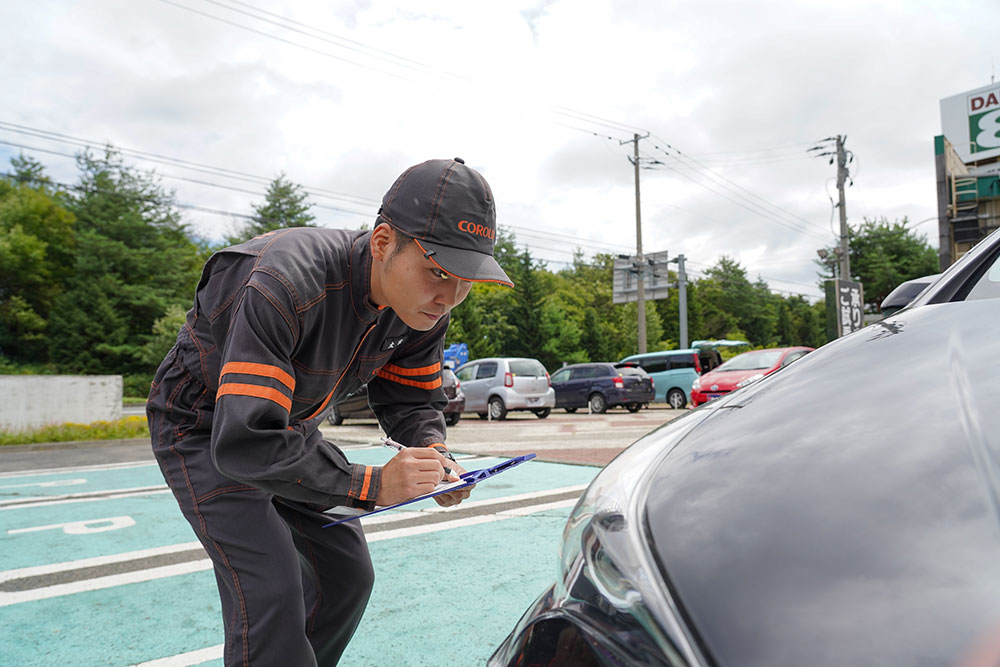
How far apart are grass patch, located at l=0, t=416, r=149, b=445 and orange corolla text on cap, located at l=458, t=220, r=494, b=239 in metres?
11.2

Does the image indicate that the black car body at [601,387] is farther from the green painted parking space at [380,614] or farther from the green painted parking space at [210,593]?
the green painted parking space at [380,614]

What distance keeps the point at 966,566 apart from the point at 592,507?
0.48m

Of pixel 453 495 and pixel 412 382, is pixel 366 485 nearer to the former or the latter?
pixel 453 495

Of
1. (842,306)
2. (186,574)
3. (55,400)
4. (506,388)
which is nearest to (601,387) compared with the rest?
(506,388)

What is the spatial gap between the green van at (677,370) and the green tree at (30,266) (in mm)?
33347

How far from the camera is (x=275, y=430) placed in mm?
1462

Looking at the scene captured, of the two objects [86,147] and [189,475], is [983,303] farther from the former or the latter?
[86,147]

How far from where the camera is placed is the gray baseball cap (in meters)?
1.64

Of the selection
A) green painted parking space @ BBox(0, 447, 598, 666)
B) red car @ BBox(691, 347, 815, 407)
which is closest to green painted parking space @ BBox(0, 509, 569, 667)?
green painted parking space @ BBox(0, 447, 598, 666)

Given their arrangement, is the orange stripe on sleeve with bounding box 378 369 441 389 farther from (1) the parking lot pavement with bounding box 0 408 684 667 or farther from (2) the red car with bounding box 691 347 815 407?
(2) the red car with bounding box 691 347 815 407

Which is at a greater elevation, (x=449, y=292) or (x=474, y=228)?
(x=474, y=228)

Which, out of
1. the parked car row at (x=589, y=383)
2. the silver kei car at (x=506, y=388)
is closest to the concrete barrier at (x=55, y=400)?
the parked car row at (x=589, y=383)

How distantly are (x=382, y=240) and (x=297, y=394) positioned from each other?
0.48 meters

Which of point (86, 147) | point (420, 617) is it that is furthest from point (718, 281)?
point (420, 617)
